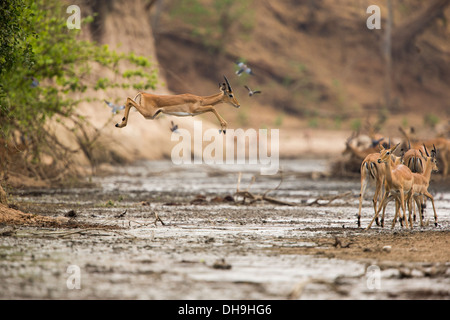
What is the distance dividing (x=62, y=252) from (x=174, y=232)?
114 inches

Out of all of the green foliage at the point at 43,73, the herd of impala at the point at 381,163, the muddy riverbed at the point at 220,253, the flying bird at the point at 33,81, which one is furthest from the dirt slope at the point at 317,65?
the herd of impala at the point at 381,163

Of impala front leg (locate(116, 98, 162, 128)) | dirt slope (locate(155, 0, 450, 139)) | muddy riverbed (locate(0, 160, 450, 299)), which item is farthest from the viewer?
dirt slope (locate(155, 0, 450, 139))

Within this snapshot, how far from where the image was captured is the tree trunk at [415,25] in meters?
62.4

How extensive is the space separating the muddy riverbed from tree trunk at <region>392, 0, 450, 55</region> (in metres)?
46.0

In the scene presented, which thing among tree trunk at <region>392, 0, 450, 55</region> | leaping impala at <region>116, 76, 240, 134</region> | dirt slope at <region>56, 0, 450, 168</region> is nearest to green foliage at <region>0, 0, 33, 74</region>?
leaping impala at <region>116, 76, 240, 134</region>

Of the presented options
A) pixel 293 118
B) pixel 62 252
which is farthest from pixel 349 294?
pixel 293 118

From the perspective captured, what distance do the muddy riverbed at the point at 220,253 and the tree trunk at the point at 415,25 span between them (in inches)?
1809

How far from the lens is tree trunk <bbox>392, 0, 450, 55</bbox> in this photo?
62.4 m

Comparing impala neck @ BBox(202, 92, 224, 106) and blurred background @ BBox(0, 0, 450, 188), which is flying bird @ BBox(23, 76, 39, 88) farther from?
blurred background @ BBox(0, 0, 450, 188)

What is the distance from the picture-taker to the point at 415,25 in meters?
63.0

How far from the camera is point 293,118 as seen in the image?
59.2 metres

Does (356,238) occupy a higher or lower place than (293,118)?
lower

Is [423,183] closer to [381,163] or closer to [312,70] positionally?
[381,163]
